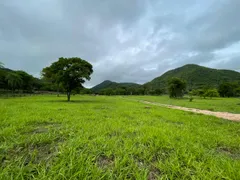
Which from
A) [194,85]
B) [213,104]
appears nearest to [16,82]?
[213,104]

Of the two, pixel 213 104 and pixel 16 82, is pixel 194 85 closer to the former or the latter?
pixel 213 104

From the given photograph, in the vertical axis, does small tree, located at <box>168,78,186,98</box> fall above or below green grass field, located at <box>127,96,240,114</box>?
above

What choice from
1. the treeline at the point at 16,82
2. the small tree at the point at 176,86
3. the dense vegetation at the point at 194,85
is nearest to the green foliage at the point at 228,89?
the dense vegetation at the point at 194,85

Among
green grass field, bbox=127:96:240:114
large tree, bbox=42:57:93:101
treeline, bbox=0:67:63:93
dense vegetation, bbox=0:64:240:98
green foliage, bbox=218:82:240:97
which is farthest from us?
green foliage, bbox=218:82:240:97

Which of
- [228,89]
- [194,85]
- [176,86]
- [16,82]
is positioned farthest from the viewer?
[194,85]

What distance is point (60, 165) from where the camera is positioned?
7.28 feet

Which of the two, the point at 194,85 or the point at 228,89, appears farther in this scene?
the point at 194,85

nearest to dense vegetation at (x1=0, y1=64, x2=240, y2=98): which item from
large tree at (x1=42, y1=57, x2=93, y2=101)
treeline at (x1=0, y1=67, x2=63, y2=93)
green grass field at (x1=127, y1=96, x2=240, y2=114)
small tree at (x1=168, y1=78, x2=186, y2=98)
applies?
treeline at (x1=0, y1=67, x2=63, y2=93)

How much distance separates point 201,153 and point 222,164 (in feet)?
1.50

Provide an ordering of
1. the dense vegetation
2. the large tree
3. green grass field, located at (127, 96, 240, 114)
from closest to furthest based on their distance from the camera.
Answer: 1. green grass field, located at (127, 96, 240, 114)
2. the large tree
3. the dense vegetation

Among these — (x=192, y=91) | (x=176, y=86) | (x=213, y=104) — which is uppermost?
(x=176, y=86)

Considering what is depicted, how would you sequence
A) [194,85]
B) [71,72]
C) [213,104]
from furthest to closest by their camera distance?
[194,85], [213,104], [71,72]

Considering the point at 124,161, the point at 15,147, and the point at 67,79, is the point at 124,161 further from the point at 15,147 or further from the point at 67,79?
the point at 67,79

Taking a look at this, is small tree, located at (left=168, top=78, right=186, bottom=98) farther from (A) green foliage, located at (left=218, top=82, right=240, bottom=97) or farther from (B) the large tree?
(A) green foliage, located at (left=218, top=82, right=240, bottom=97)
